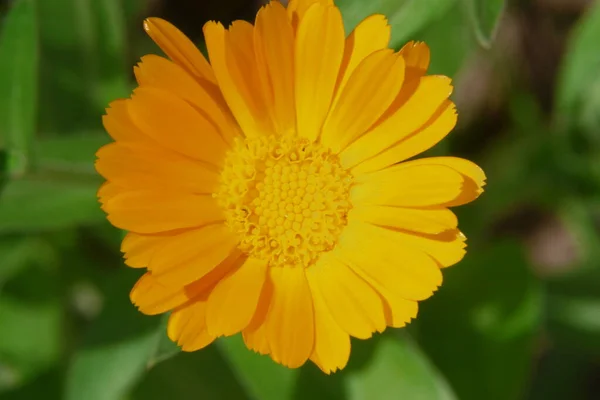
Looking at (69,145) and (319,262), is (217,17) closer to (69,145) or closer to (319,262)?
(69,145)

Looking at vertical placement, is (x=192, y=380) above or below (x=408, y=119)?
below

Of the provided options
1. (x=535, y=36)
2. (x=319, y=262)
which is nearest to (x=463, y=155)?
(x=535, y=36)

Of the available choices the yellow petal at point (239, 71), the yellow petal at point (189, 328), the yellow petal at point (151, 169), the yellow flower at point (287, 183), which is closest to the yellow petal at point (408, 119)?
the yellow flower at point (287, 183)

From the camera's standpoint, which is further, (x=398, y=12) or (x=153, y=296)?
(x=398, y=12)

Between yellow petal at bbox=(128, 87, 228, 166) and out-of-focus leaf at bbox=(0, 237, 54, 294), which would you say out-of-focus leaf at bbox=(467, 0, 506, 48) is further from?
out-of-focus leaf at bbox=(0, 237, 54, 294)

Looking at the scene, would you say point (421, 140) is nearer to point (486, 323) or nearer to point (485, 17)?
point (485, 17)

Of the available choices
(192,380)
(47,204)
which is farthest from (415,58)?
(192,380)

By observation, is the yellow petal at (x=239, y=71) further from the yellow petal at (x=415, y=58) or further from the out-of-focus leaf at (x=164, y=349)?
the out-of-focus leaf at (x=164, y=349)
